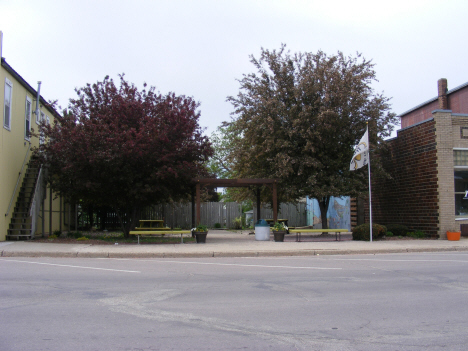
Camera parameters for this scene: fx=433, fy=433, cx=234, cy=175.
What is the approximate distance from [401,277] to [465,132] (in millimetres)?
13144

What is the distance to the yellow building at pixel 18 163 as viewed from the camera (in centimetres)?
1833

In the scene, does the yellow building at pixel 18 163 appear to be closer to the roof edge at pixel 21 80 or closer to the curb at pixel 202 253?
the roof edge at pixel 21 80

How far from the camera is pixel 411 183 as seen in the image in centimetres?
2127

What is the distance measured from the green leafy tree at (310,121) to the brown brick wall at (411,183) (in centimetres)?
140

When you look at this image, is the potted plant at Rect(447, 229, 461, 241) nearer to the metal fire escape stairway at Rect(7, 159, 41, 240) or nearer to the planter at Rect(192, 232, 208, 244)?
the planter at Rect(192, 232, 208, 244)

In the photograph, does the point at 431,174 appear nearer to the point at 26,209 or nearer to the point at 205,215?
the point at 205,215

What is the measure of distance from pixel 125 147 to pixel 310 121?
8.71 metres

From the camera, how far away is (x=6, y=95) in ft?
61.1

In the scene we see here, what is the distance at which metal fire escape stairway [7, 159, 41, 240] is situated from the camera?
61.4ft

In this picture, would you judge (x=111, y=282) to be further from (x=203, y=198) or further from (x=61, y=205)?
(x=203, y=198)

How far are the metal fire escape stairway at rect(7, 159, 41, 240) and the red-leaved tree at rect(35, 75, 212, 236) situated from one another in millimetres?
1555

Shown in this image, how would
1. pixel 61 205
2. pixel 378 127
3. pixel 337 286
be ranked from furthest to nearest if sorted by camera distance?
pixel 61 205
pixel 378 127
pixel 337 286

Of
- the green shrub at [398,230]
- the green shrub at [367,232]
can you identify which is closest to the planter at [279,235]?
the green shrub at [367,232]

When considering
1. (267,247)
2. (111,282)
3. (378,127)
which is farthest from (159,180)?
(378,127)
